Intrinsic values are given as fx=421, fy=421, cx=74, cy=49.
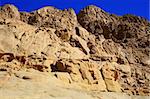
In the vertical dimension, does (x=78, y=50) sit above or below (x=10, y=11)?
below

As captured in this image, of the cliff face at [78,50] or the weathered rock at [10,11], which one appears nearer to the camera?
the cliff face at [78,50]

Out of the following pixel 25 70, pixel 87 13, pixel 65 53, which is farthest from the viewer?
pixel 87 13

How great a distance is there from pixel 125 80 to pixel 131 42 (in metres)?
18.3

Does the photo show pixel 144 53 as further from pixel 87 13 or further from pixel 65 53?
pixel 65 53

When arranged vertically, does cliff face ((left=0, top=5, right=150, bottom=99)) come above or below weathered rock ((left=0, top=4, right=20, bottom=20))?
below

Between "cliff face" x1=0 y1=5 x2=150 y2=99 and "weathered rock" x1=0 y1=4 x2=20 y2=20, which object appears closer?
"cliff face" x1=0 y1=5 x2=150 y2=99

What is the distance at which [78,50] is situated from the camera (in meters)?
49.2

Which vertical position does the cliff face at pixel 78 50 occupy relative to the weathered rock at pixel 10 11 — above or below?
below

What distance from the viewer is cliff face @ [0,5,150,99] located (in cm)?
3912

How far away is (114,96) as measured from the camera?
3331 cm

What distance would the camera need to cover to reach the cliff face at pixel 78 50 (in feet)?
128

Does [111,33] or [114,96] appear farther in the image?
[111,33]

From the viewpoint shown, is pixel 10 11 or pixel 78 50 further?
pixel 10 11

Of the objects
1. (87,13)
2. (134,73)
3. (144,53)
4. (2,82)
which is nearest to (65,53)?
(134,73)
